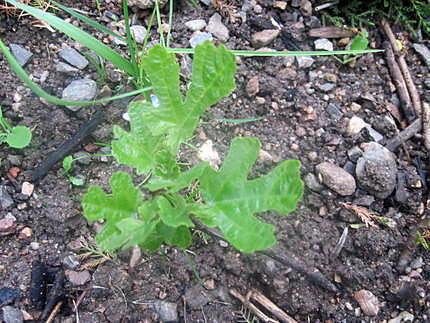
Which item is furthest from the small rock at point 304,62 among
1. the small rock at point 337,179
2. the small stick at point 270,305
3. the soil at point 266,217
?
the small stick at point 270,305

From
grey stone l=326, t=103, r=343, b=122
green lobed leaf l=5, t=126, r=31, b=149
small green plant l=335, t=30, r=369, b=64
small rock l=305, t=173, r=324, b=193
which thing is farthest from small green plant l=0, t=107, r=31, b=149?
small green plant l=335, t=30, r=369, b=64

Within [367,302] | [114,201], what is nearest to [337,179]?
[367,302]

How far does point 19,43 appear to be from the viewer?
1.74 metres

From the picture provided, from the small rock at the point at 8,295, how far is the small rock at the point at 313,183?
81cm

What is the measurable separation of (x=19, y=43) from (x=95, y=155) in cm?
47

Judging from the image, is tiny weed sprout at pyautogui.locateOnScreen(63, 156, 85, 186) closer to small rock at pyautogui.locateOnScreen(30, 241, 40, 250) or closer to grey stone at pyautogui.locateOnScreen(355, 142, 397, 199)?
small rock at pyautogui.locateOnScreen(30, 241, 40, 250)

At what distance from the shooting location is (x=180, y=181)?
1207 mm

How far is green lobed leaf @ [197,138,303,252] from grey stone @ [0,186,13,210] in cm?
55

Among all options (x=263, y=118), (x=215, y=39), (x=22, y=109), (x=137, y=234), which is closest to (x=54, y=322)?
A: (x=137, y=234)

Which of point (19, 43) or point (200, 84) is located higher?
point (200, 84)

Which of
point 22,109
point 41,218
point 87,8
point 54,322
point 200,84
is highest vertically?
point 200,84

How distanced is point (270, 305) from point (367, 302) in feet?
0.82

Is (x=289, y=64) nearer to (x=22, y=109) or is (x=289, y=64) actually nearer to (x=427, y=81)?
(x=427, y=81)

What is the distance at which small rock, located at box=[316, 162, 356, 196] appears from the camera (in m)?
1.60
